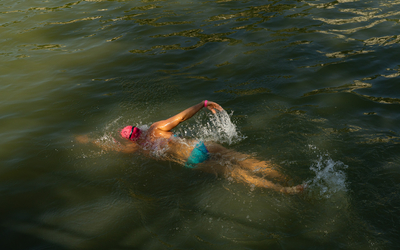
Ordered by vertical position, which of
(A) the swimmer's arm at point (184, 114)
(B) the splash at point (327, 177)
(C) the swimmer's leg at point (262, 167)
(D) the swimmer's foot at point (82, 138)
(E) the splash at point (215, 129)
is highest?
(A) the swimmer's arm at point (184, 114)

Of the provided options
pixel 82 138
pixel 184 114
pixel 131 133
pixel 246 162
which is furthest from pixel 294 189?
pixel 82 138

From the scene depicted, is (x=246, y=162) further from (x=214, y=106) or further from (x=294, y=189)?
(x=214, y=106)

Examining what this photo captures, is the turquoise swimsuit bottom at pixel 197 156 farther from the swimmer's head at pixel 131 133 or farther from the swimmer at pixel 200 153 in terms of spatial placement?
the swimmer's head at pixel 131 133

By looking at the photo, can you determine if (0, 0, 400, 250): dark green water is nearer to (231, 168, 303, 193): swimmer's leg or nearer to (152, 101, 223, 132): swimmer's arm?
(231, 168, 303, 193): swimmer's leg

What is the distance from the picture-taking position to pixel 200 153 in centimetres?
457

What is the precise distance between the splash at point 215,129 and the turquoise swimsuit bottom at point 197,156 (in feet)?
1.98

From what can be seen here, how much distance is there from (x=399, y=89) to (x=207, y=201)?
445cm

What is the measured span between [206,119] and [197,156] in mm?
1365

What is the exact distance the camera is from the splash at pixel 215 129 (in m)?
5.17

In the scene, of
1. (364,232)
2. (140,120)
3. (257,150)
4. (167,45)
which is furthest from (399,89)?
(167,45)

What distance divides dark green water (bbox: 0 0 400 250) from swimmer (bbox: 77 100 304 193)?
150 mm

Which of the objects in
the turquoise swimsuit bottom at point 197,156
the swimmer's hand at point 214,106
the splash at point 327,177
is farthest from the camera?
the swimmer's hand at point 214,106

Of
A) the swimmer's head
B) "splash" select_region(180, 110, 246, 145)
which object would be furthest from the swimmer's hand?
the swimmer's head

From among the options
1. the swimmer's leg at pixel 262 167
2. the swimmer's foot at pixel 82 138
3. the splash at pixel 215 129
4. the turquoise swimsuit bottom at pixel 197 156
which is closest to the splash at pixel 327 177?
the swimmer's leg at pixel 262 167
